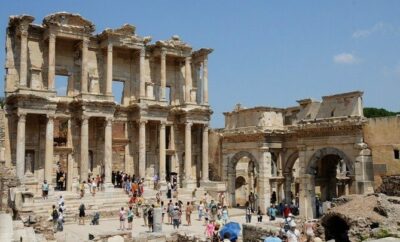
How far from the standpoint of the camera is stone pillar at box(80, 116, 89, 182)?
2598 cm

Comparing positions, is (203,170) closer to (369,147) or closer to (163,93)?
(163,93)

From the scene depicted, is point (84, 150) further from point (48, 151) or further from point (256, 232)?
point (256, 232)

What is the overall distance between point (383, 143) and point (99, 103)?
51.9 ft

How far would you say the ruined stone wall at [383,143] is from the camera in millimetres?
20906

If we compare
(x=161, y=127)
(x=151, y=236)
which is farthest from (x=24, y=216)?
(x=161, y=127)

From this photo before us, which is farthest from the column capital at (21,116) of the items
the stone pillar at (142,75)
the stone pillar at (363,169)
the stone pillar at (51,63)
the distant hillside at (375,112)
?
the distant hillside at (375,112)

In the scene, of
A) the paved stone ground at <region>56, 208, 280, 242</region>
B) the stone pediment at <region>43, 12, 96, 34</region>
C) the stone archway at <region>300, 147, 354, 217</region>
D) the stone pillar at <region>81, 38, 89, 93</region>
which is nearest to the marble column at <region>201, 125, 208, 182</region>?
the paved stone ground at <region>56, 208, 280, 242</region>

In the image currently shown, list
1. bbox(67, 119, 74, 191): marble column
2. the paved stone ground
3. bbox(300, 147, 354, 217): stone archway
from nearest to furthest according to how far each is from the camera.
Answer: the paved stone ground < bbox(300, 147, 354, 217): stone archway < bbox(67, 119, 74, 191): marble column

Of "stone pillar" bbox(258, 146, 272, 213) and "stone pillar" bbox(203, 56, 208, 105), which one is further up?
"stone pillar" bbox(203, 56, 208, 105)

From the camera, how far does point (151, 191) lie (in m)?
26.9

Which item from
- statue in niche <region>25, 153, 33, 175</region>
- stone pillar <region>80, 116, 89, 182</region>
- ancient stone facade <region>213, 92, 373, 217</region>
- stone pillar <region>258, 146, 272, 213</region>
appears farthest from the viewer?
stone pillar <region>258, 146, 272, 213</region>

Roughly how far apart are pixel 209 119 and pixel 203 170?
364 centimetres

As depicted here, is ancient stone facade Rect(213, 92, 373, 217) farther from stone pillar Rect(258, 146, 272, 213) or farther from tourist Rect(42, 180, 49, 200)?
tourist Rect(42, 180, 49, 200)

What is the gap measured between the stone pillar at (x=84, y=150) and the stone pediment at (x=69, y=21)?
18.5 ft
